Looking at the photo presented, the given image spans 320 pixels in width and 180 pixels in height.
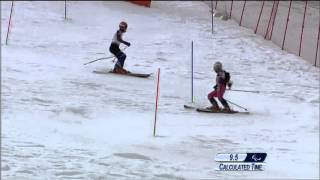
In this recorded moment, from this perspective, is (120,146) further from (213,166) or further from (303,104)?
(303,104)

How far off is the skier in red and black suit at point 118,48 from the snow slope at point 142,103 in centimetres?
34

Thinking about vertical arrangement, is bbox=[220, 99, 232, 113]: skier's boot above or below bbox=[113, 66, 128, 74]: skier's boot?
above

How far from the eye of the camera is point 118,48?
1800cm

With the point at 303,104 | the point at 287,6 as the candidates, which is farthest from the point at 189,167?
the point at 287,6

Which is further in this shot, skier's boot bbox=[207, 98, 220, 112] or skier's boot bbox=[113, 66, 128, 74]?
skier's boot bbox=[113, 66, 128, 74]

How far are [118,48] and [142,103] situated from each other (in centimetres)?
269

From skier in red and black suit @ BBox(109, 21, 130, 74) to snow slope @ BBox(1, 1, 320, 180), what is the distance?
0.34 meters

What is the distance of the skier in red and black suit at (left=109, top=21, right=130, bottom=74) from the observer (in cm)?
1752

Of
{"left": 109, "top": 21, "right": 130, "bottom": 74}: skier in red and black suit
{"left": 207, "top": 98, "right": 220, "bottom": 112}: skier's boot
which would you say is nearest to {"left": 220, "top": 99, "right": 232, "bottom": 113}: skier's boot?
{"left": 207, "top": 98, "right": 220, "bottom": 112}: skier's boot

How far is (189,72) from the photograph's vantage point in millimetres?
20172
